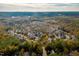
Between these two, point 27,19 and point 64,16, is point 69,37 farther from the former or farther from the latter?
point 27,19

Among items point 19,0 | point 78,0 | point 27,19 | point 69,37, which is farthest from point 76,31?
point 19,0

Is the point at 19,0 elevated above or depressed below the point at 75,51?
above

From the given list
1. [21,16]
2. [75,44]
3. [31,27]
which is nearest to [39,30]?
[31,27]

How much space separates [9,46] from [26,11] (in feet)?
0.91

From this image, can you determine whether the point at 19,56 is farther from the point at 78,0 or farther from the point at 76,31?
the point at 78,0

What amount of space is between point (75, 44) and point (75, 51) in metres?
0.05

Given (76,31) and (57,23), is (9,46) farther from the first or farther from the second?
(76,31)

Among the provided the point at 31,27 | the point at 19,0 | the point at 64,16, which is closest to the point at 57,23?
the point at 64,16

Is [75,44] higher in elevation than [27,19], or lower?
lower

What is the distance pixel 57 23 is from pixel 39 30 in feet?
0.46

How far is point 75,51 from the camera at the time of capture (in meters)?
1.10

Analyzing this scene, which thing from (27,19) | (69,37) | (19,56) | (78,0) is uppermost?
(78,0)

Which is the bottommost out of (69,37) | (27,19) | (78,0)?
(69,37)

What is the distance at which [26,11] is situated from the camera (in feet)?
3.78
